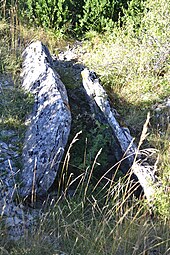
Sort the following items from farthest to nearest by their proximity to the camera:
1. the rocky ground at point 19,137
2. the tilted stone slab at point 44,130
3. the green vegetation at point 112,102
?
A: the tilted stone slab at point 44,130
the rocky ground at point 19,137
the green vegetation at point 112,102

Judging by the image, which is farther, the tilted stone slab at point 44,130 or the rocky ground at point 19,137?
the tilted stone slab at point 44,130

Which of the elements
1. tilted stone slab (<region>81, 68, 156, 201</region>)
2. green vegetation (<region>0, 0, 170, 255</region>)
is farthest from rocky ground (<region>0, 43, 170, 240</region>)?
tilted stone slab (<region>81, 68, 156, 201</region>)

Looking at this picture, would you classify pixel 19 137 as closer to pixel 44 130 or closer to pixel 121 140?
pixel 44 130

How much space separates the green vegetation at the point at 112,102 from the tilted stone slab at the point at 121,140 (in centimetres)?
13

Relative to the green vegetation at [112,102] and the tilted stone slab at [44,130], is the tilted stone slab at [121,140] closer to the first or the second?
the green vegetation at [112,102]

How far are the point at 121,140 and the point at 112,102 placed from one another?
1.06 meters

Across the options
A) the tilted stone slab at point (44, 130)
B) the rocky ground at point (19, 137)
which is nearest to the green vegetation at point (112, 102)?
the rocky ground at point (19, 137)

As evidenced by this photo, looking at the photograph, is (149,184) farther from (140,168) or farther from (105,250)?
(105,250)

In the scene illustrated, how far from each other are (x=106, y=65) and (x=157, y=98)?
95cm

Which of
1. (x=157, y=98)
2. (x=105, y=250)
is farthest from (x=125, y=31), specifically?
(x=105, y=250)

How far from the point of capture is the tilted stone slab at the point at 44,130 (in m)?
4.04

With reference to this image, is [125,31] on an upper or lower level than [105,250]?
upper

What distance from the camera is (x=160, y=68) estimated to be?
5855 millimetres

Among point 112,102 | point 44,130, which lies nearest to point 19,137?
point 44,130
